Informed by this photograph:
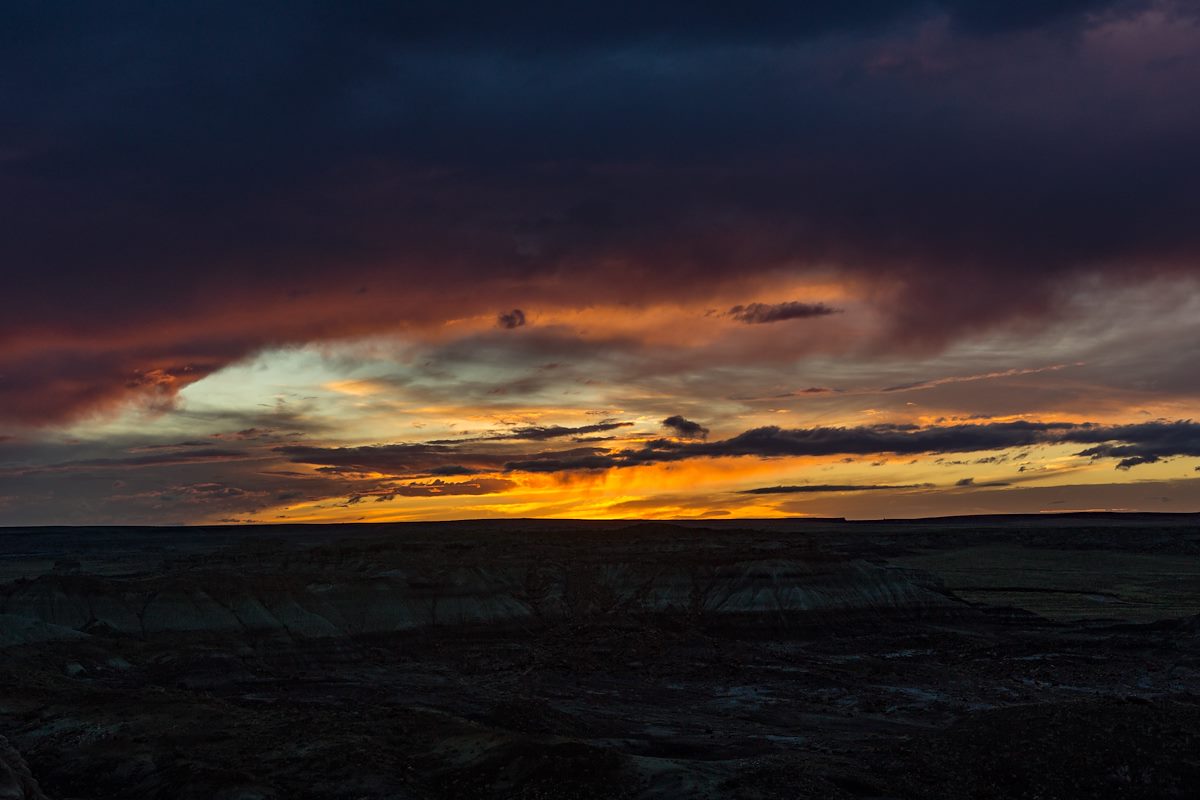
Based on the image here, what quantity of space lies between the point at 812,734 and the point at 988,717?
50.7ft

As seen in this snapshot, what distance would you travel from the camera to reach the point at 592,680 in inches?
3324

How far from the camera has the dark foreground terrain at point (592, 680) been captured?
43656mm

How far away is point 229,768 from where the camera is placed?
152 ft

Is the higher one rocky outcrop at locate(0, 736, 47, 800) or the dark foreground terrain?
rocky outcrop at locate(0, 736, 47, 800)

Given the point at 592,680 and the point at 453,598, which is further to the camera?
the point at 453,598

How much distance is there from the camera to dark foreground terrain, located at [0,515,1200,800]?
143 ft

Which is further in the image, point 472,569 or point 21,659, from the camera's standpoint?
point 472,569

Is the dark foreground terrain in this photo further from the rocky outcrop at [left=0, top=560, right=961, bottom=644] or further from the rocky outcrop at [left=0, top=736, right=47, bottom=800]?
the rocky outcrop at [left=0, top=560, right=961, bottom=644]

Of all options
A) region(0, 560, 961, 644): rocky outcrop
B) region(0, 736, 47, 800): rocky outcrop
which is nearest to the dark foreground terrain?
region(0, 736, 47, 800): rocky outcrop

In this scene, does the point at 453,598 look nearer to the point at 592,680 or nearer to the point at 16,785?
the point at 592,680

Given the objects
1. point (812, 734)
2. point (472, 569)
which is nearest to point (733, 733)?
point (812, 734)

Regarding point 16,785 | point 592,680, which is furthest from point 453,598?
point 16,785

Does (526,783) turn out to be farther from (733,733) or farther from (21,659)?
(21,659)

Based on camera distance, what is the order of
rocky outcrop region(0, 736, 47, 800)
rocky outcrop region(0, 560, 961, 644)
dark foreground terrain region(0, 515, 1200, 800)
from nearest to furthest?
rocky outcrop region(0, 736, 47, 800)
dark foreground terrain region(0, 515, 1200, 800)
rocky outcrop region(0, 560, 961, 644)
